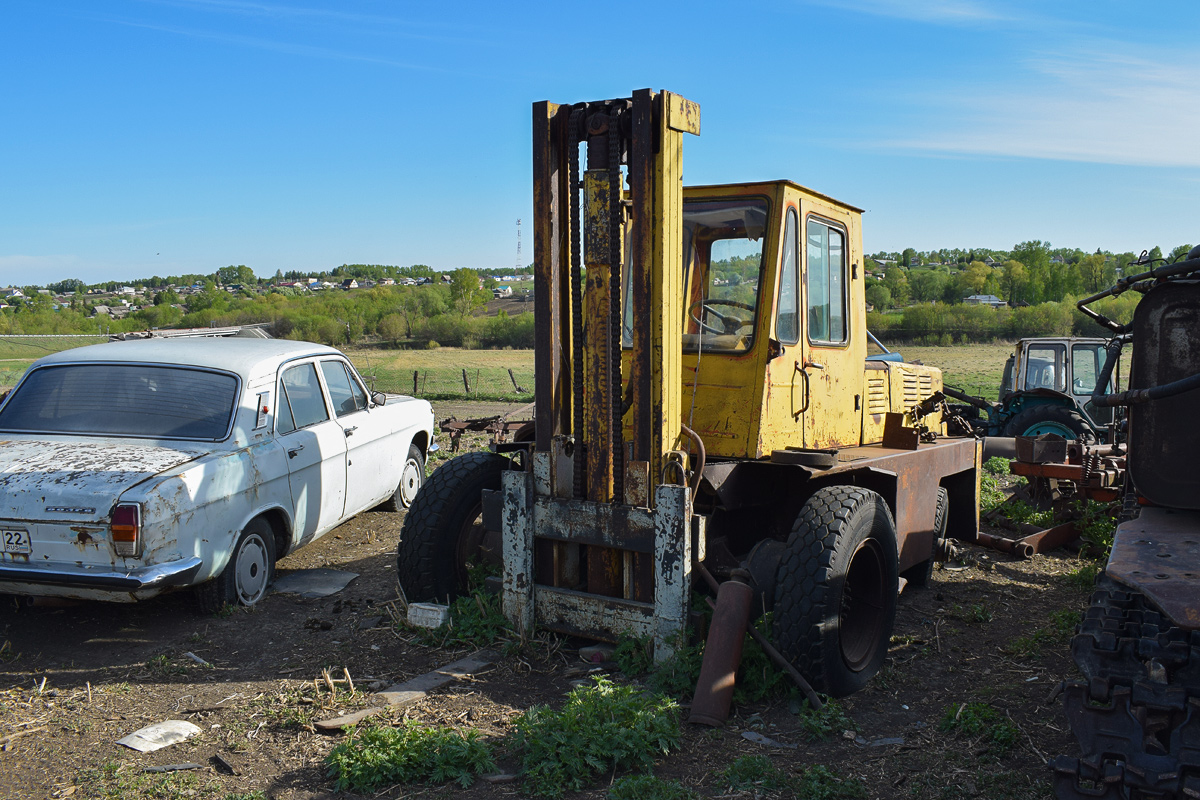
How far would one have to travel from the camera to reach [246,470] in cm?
586

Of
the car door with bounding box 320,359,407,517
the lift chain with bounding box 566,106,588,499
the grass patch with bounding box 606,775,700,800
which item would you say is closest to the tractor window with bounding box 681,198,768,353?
the lift chain with bounding box 566,106,588,499

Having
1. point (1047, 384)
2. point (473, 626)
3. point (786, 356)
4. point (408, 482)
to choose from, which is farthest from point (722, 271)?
point (1047, 384)

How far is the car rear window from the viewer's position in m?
6.01

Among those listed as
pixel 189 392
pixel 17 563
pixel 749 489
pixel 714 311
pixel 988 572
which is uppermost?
pixel 714 311

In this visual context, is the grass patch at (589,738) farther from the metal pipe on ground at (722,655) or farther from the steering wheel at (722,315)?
the steering wheel at (722,315)

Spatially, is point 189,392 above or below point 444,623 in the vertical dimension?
above

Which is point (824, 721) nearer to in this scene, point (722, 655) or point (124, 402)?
point (722, 655)

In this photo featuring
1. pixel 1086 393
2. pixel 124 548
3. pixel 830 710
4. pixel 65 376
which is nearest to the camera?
pixel 830 710

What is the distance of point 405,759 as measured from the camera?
3.71 m

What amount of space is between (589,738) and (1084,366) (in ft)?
38.7

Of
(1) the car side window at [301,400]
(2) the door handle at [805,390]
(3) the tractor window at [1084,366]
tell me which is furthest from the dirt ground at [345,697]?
(3) the tractor window at [1084,366]

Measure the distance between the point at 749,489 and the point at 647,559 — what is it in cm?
81

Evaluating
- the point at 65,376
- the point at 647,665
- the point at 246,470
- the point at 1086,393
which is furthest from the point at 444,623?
the point at 1086,393

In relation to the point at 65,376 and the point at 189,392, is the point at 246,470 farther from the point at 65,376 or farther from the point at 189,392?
the point at 65,376
